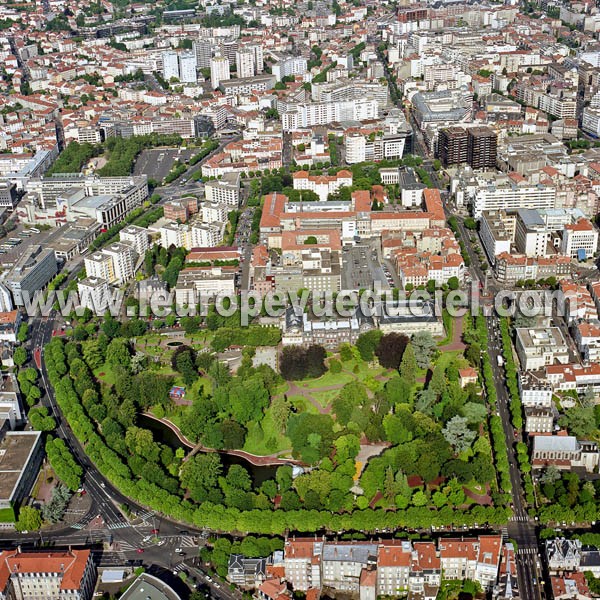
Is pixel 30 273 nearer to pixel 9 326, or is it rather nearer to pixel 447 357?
pixel 9 326

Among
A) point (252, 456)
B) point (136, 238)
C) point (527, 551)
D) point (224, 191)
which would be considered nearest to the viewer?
point (527, 551)

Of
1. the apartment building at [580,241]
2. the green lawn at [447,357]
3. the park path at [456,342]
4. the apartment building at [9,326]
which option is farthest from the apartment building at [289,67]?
the green lawn at [447,357]

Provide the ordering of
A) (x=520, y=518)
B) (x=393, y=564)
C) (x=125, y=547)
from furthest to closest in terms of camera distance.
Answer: (x=520, y=518) < (x=125, y=547) < (x=393, y=564)

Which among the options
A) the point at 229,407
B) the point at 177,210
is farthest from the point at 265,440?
the point at 177,210

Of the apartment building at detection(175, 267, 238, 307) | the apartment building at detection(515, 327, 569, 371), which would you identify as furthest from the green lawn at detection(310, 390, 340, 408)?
the apartment building at detection(175, 267, 238, 307)

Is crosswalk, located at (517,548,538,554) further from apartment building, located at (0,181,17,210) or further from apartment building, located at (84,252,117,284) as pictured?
apartment building, located at (0,181,17,210)

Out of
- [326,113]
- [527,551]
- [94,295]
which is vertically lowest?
[527,551]
